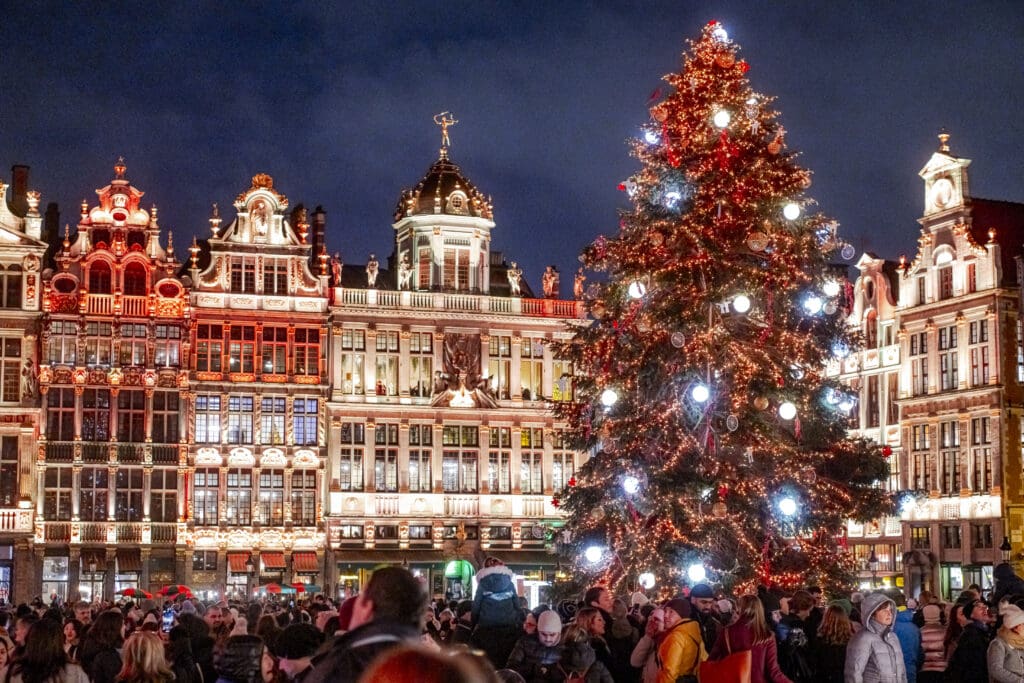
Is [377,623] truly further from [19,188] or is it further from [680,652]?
[19,188]

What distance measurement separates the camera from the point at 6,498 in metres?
41.5

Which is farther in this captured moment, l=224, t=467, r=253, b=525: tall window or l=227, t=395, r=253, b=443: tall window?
l=227, t=395, r=253, b=443: tall window

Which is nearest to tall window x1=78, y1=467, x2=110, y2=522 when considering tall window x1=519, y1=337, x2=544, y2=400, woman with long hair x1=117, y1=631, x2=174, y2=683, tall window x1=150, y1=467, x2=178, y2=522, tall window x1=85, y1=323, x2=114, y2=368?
tall window x1=150, y1=467, x2=178, y2=522

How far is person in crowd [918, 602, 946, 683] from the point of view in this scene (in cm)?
1324

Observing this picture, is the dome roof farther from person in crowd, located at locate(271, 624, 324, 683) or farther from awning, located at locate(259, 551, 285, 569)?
person in crowd, located at locate(271, 624, 324, 683)

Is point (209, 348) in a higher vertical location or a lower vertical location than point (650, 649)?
higher

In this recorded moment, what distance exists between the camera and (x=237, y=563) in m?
43.2

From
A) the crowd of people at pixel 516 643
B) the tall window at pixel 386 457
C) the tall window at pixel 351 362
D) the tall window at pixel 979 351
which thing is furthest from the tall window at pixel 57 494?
the crowd of people at pixel 516 643

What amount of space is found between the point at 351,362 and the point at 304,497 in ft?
13.1

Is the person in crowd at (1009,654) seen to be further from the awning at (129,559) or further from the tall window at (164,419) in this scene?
the tall window at (164,419)

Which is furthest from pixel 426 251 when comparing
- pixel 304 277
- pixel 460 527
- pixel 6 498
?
pixel 6 498

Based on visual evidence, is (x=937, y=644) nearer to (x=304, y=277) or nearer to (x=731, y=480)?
(x=731, y=480)

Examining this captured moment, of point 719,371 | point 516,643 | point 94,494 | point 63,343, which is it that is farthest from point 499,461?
point 516,643

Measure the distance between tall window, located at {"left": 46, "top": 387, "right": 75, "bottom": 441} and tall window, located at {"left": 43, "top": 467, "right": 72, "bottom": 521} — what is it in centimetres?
90
